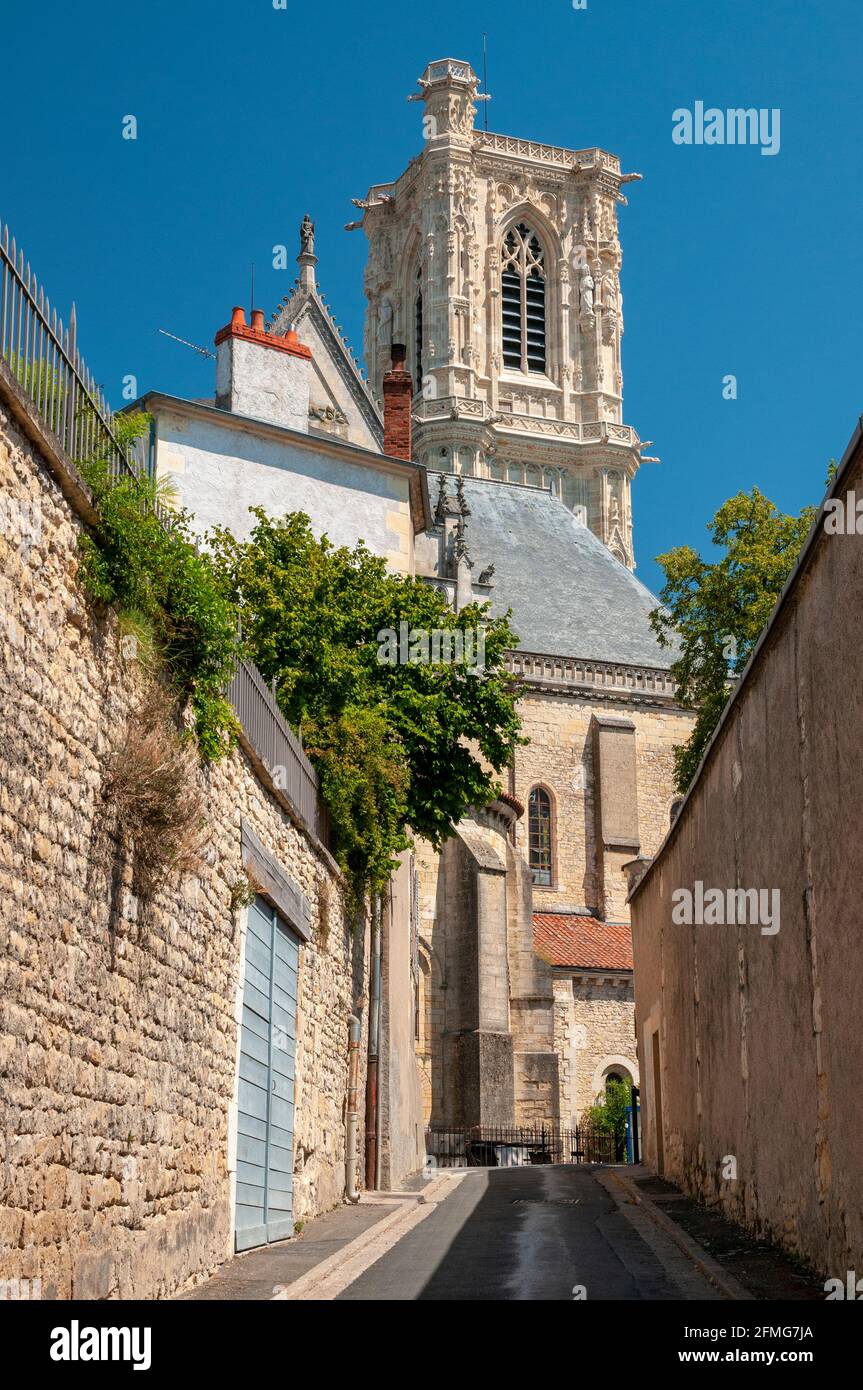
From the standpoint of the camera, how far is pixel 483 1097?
3322 centimetres

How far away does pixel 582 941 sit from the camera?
39.5 metres

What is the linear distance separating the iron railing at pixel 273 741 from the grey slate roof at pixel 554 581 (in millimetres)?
28994

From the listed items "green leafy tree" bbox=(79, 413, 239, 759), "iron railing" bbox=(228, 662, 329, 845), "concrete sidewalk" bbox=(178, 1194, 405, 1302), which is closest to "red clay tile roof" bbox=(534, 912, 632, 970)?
"concrete sidewalk" bbox=(178, 1194, 405, 1302)

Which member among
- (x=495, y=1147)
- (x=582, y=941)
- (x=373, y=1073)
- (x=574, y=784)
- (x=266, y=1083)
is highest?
(x=574, y=784)

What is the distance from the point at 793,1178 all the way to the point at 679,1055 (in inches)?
293

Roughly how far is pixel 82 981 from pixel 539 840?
3573 centimetres

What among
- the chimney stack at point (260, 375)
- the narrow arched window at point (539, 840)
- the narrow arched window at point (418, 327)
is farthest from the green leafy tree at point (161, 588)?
the narrow arched window at point (418, 327)

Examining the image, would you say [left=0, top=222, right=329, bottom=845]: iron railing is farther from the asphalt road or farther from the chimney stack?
the chimney stack

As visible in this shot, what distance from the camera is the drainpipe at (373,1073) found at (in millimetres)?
19000

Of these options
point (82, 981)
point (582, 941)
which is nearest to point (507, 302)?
point (582, 941)

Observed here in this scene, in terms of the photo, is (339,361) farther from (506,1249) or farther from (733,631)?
Result: (506,1249)

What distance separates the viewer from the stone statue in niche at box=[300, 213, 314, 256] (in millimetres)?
32812

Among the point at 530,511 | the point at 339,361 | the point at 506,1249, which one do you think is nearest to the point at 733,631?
the point at 339,361

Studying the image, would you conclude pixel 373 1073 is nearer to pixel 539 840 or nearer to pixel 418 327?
pixel 539 840
